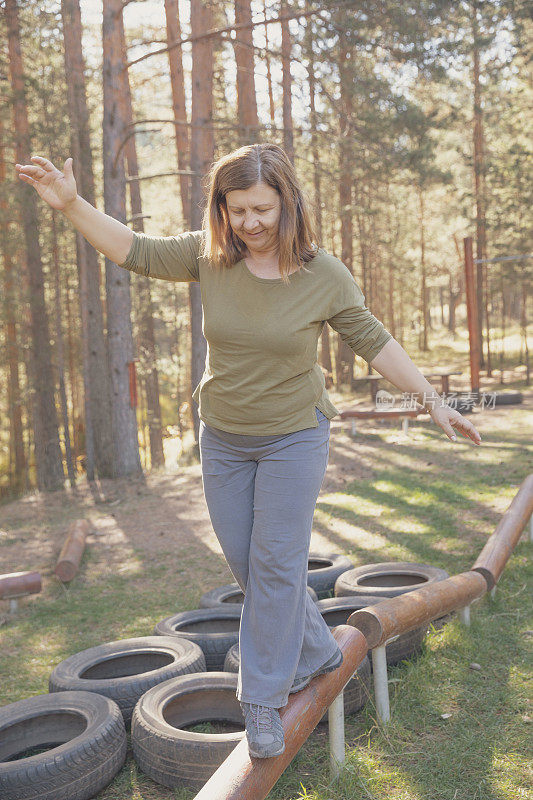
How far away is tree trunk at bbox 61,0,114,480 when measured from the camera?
1373 centimetres

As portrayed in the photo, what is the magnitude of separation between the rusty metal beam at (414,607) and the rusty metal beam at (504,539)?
0.20 meters

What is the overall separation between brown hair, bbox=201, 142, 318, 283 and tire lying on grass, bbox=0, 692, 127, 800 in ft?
7.22

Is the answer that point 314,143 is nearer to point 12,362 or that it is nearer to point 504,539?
point 12,362

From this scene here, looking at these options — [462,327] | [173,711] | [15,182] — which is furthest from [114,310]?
[462,327]

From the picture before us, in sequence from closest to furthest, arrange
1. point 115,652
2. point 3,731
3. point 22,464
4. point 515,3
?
point 3,731 < point 115,652 < point 515,3 < point 22,464

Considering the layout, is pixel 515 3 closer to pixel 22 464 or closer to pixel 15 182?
pixel 15 182

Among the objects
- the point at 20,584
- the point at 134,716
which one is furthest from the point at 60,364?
the point at 134,716

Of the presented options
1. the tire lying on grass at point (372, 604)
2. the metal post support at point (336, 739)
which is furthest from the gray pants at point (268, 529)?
the tire lying on grass at point (372, 604)

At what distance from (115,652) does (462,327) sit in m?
44.0

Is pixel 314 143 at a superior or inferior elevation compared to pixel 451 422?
superior

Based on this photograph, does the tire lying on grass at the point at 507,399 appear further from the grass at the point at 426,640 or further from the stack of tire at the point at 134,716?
the stack of tire at the point at 134,716

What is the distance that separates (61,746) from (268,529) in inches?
62.9

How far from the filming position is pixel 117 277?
11680 mm

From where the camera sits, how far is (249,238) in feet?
7.90
